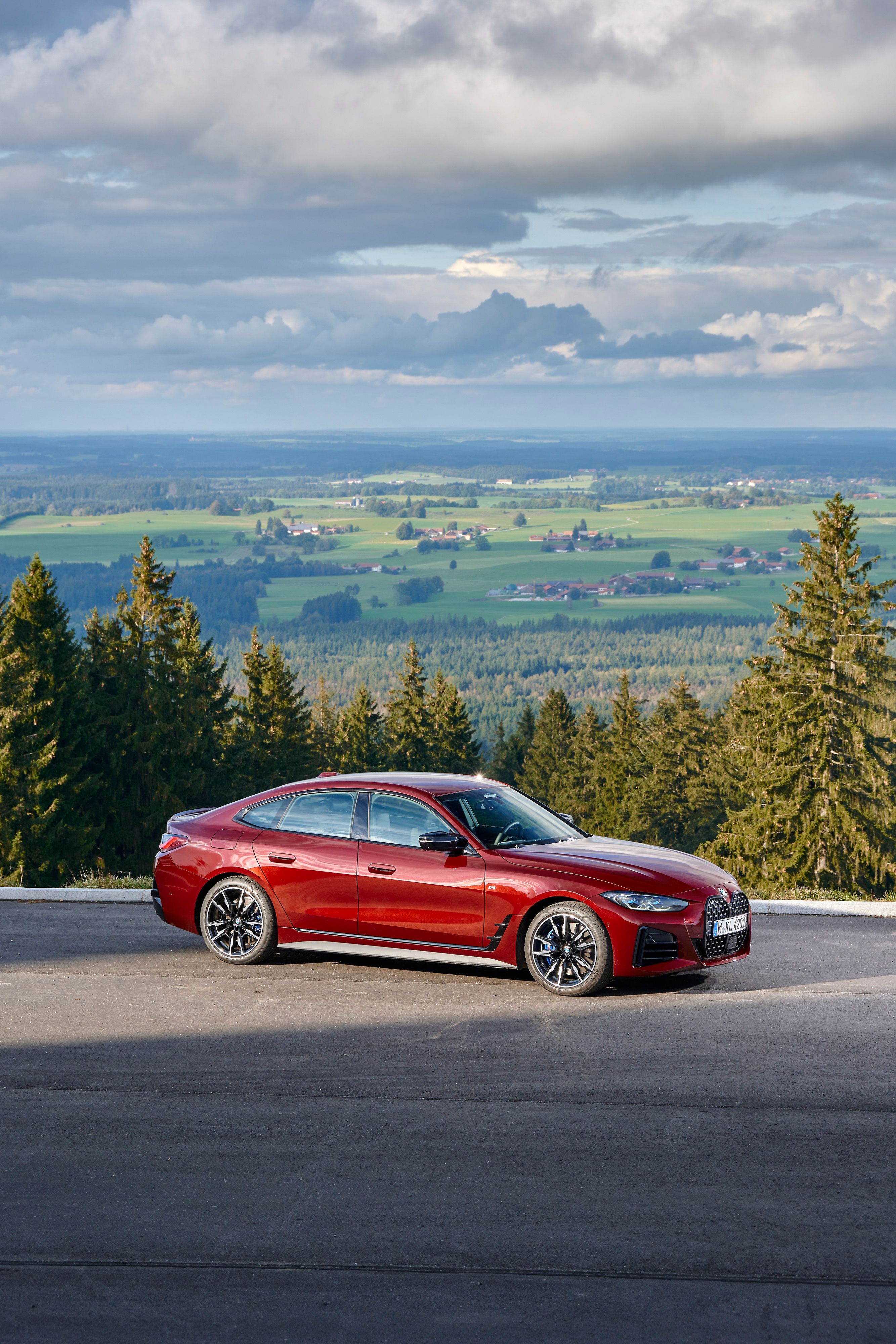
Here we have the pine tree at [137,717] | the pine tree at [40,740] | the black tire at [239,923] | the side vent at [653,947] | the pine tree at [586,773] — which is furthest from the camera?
the pine tree at [586,773]

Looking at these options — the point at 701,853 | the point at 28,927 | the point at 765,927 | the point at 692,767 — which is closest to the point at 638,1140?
the point at 765,927

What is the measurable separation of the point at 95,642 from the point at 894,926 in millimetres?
37866

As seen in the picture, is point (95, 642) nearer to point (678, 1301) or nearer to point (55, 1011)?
point (55, 1011)

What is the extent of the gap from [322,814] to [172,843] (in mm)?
1377

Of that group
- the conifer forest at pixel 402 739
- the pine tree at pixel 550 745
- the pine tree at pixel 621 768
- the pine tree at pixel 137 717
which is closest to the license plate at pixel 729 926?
the conifer forest at pixel 402 739

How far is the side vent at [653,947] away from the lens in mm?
8477

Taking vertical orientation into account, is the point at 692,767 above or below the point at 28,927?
below

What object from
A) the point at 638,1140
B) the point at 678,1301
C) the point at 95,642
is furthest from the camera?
the point at 95,642

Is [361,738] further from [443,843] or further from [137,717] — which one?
[443,843]

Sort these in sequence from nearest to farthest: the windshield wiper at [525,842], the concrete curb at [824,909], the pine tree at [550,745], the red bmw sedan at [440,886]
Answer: the red bmw sedan at [440,886] < the windshield wiper at [525,842] < the concrete curb at [824,909] < the pine tree at [550,745]

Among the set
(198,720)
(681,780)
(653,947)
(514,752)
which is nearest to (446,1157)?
(653,947)

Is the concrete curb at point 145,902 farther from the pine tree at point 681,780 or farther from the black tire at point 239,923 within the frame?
the pine tree at point 681,780

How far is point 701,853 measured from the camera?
41094mm

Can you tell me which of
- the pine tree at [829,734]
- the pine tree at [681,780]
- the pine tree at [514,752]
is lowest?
the pine tree at [514,752]
